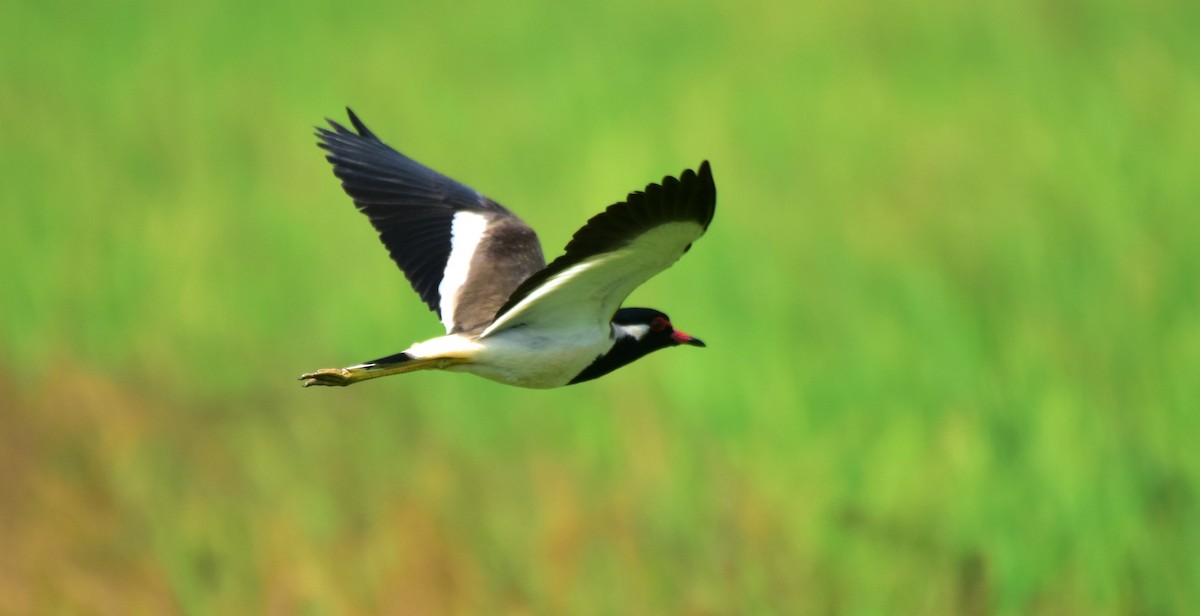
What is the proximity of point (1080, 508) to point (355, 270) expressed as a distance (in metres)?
3.70

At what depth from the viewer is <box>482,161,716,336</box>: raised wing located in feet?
14.6

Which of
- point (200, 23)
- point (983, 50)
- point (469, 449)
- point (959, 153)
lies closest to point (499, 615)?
point (469, 449)

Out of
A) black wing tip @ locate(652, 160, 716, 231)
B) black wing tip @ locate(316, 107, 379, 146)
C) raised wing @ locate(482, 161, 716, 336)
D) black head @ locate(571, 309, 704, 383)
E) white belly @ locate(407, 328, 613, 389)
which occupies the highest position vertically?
black wing tip @ locate(316, 107, 379, 146)

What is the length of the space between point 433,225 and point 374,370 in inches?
46.1

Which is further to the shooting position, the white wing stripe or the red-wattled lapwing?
the white wing stripe

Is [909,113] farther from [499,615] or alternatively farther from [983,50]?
[499,615]

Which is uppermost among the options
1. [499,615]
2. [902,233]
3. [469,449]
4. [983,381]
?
[902,233]

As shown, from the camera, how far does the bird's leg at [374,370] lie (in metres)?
4.95

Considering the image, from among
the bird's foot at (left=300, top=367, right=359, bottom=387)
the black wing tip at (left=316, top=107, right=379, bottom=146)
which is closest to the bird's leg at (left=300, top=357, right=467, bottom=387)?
the bird's foot at (left=300, top=367, right=359, bottom=387)

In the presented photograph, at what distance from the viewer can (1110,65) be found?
1007 centimetres

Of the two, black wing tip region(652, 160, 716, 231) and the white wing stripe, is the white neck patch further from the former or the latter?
black wing tip region(652, 160, 716, 231)

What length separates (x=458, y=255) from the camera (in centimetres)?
591

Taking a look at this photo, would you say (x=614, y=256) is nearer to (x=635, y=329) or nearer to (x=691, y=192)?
(x=691, y=192)

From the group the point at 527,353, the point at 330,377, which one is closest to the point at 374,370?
the point at 330,377
